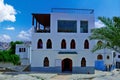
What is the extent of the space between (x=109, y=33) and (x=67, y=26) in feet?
53.5

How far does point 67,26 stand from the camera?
116 feet

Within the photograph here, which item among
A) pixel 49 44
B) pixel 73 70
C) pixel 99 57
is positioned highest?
pixel 49 44

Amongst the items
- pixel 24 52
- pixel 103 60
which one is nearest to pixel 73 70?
pixel 103 60

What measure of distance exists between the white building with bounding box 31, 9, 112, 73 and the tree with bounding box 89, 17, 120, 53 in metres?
13.9

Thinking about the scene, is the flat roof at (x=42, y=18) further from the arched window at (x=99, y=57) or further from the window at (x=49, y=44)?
the arched window at (x=99, y=57)

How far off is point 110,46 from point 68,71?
1612 cm

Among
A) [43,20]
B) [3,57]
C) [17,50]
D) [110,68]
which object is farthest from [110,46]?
[17,50]

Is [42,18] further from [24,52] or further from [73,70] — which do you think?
[24,52]

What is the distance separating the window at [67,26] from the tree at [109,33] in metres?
14.2

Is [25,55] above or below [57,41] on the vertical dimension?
below

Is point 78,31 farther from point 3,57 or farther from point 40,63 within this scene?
point 3,57

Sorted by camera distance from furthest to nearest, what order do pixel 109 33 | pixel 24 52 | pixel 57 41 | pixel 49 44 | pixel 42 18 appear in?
1. pixel 24 52
2. pixel 42 18
3. pixel 49 44
4. pixel 57 41
5. pixel 109 33

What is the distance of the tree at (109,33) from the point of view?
18.2 m

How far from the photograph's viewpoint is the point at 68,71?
35.7 metres
